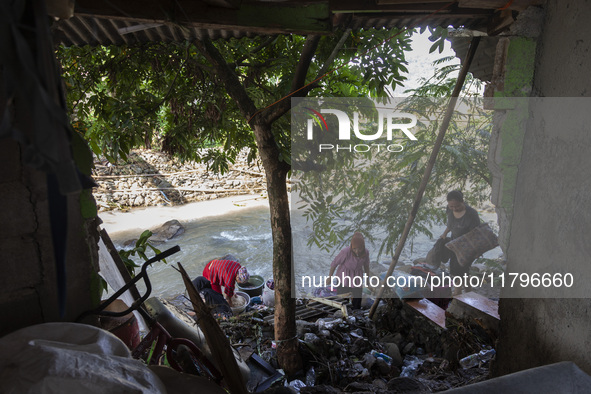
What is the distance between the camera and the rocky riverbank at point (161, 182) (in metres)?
15.0

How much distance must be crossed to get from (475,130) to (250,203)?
12.5 metres

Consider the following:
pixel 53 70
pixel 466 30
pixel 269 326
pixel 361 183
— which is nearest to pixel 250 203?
pixel 269 326

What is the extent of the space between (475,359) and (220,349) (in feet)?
10.3

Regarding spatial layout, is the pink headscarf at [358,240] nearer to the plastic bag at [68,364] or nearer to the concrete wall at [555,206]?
the concrete wall at [555,206]

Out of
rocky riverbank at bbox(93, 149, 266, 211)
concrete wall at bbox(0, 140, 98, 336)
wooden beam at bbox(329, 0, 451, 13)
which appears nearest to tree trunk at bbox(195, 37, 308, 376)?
wooden beam at bbox(329, 0, 451, 13)

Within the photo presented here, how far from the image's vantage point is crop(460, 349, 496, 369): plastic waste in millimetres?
3820

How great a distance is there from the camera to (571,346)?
223 centimetres

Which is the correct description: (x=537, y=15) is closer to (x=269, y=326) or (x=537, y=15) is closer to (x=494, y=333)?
(x=494, y=333)

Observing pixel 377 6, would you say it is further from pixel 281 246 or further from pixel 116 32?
pixel 281 246

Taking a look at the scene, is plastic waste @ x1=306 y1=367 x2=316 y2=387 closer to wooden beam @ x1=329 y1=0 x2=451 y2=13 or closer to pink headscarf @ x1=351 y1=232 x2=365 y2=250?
pink headscarf @ x1=351 y1=232 x2=365 y2=250

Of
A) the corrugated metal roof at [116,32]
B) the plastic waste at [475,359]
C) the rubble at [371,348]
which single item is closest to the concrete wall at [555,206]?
the plastic waste at [475,359]

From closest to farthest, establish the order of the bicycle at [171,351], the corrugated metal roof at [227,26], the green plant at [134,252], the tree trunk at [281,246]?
the bicycle at [171,351] → the corrugated metal roof at [227,26] → the green plant at [134,252] → the tree trunk at [281,246]

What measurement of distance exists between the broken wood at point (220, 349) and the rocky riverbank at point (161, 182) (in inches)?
505

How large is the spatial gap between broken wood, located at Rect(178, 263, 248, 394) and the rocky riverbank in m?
12.8
